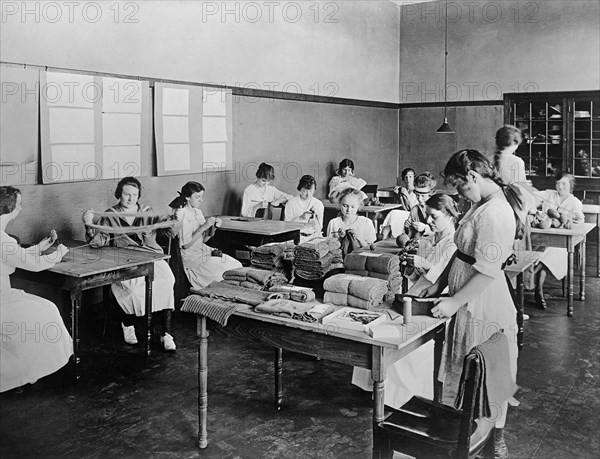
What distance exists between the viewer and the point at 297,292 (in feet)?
9.85

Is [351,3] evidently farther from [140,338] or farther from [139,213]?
[140,338]

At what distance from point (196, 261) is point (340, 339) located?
10.3 ft

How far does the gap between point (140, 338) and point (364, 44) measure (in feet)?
20.8

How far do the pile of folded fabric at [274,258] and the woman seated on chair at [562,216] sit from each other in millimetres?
3130

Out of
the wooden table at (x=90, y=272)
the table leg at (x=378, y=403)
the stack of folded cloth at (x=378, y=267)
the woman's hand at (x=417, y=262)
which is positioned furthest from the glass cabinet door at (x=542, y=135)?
the table leg at (x=378, y=403)

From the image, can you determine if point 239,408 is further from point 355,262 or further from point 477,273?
point 477,273

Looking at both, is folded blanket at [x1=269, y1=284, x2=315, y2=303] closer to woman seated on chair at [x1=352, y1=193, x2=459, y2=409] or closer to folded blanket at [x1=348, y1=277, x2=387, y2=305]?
folded blanket at [x1=348, y1=277, x2=387, y2=305]

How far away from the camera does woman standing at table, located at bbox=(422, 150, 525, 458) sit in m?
2.80

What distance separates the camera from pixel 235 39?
713 cm

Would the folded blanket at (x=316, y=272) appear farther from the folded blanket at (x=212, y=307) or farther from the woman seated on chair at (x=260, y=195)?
the woman seated on chair at (x=260, y=195)

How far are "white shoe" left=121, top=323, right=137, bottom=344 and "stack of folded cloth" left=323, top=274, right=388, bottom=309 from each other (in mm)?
2431

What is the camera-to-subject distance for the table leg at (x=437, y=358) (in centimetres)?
300

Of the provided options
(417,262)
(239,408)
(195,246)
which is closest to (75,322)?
(239,408)

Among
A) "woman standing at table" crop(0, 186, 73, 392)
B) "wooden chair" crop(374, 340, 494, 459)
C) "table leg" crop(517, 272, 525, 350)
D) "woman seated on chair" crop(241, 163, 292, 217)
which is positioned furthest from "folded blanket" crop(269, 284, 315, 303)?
"woman seated on chair" crop(241, 163, 292, 217)
